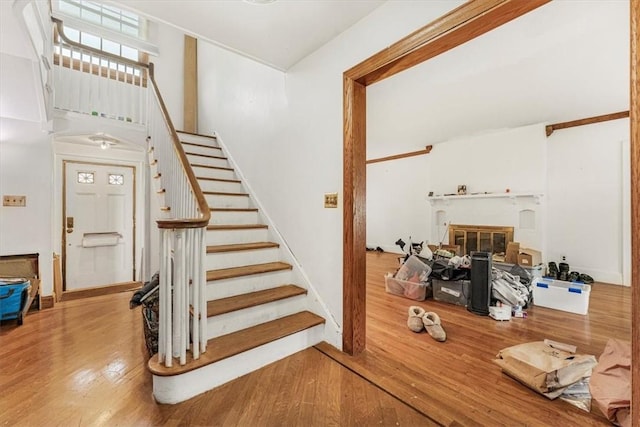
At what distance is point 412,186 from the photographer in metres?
7.23

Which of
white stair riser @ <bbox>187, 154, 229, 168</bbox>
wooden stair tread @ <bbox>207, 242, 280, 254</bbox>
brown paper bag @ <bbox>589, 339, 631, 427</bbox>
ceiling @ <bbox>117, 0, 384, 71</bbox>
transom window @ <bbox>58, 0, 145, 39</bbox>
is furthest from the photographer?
transom window @ <bbox>58, 0, 145, 39</bbox>

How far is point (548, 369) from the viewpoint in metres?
1.70

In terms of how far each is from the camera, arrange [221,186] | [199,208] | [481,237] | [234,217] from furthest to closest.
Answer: [481,237]
[221,186]
[234,217]
[199,208]

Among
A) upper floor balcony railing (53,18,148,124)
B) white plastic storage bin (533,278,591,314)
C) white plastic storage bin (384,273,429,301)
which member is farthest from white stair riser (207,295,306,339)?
upper floor balcony railing (53,18,148,124)

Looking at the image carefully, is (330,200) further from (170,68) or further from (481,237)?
(481,237)

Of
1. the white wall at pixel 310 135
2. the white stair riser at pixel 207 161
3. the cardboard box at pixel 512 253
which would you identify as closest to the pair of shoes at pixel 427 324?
the white wall at pixel 310 135

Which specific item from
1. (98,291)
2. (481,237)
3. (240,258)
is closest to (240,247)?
Result: (240,258)

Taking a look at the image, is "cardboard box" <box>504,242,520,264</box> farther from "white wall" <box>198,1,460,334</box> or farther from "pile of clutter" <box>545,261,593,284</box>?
"white wall" <box>198,1,460,334</box>

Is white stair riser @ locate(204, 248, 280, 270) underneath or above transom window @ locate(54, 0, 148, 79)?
underneath

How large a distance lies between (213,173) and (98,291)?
253 cm

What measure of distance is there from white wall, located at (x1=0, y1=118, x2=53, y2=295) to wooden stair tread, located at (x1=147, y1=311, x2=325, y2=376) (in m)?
2.83

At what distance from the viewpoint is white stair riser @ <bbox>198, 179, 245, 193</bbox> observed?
3336mm

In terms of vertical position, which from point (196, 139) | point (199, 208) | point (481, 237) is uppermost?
point (196, 139)

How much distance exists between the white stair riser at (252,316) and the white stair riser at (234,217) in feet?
3.91
